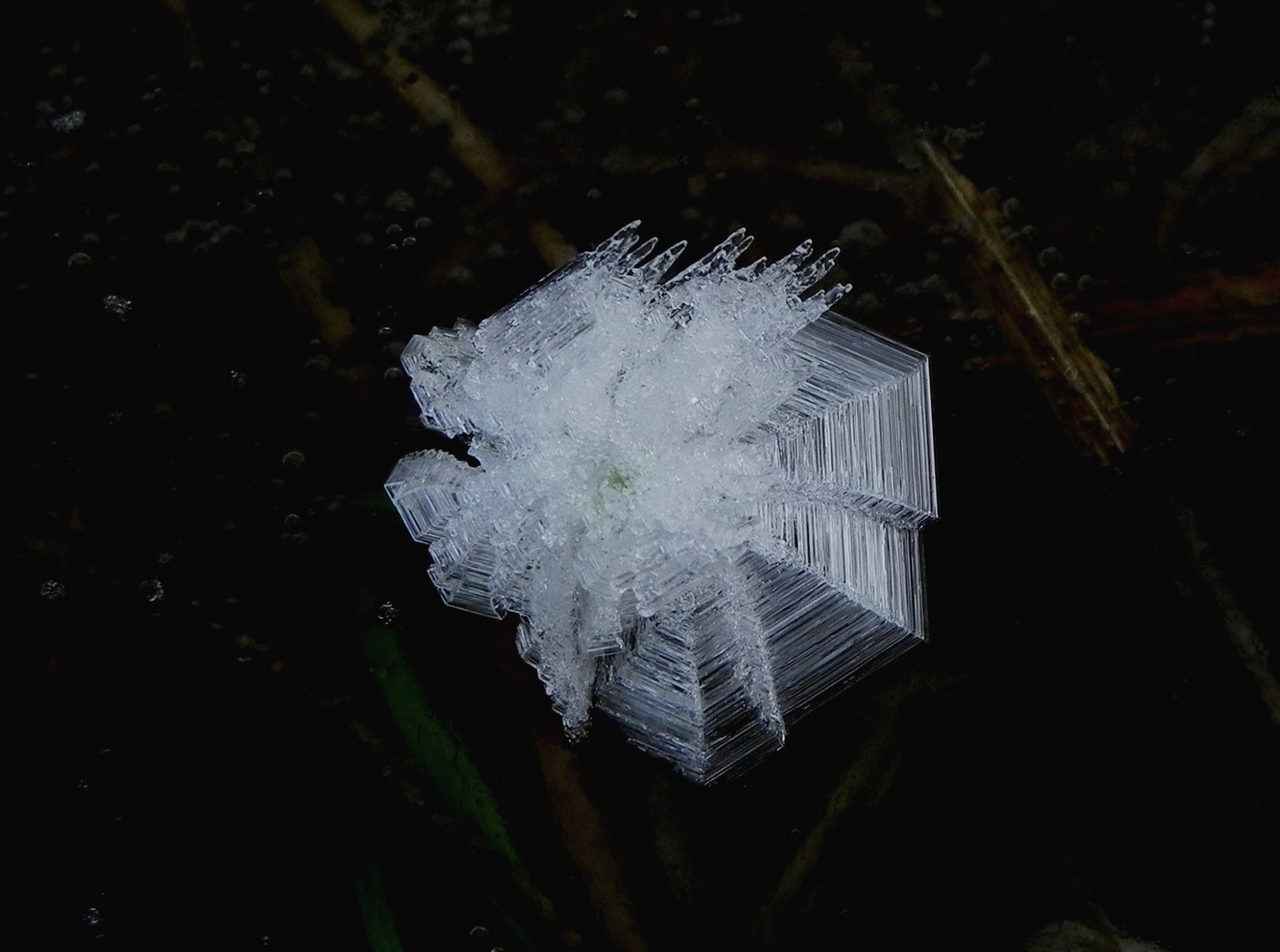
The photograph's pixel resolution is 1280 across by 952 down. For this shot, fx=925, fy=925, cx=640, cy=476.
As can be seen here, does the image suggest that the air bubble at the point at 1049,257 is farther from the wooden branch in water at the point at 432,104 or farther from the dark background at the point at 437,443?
the wooden branch in water at the point at 432,104

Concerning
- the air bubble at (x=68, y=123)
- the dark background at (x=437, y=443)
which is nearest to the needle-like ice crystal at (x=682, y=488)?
the dark background at (x=437, y=443)

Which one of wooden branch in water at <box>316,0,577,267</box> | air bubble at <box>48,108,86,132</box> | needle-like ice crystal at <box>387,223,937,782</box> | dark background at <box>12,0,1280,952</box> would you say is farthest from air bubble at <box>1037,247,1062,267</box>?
air bubble at <box>48,108,86,132</box>

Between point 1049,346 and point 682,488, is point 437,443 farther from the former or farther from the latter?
point 1049,346

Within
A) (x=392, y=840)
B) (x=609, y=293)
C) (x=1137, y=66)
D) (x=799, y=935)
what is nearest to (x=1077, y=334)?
(x=1137, y=66)

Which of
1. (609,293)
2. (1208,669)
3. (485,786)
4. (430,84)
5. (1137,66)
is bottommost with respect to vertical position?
(1208,669)

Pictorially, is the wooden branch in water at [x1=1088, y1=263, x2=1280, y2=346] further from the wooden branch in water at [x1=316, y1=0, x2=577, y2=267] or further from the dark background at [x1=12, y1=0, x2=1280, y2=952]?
the wooden branch in water at [x1=316, y1=0, x2=577, y2=267]

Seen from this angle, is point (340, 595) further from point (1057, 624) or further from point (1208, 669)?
point (1208, 669)
